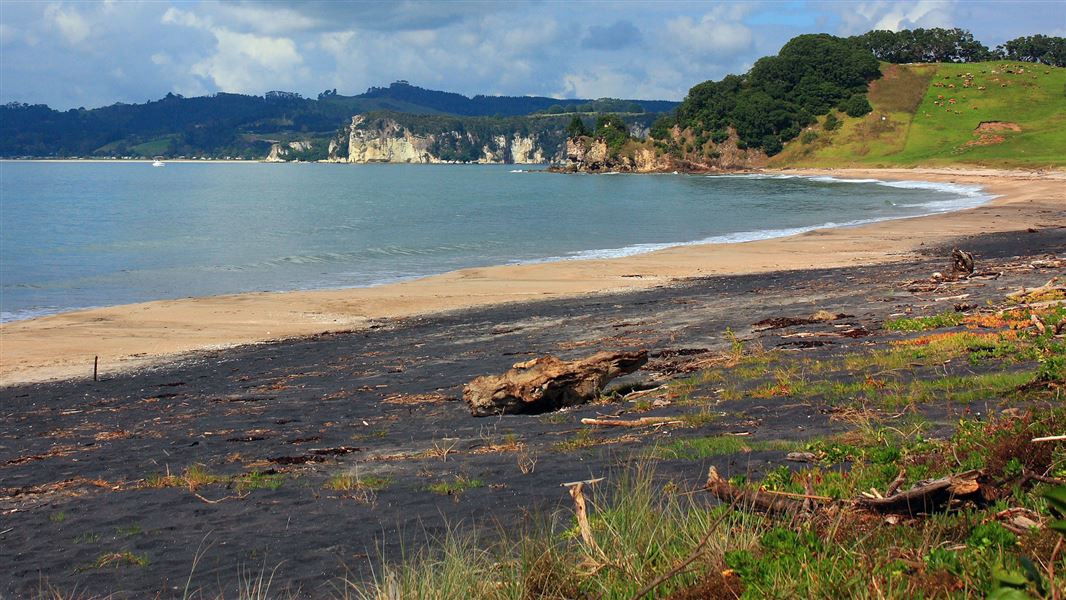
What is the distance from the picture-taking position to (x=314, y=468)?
9.91 m

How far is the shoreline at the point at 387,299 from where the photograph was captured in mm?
20722

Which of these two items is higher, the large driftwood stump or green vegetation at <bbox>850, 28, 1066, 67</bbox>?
green vegetation at <bbox>850, 28, 1066, 67</bbox>

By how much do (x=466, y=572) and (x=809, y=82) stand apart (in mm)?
176997

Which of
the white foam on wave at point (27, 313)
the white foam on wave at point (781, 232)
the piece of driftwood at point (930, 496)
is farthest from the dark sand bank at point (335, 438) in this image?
the white foam on wave at point (781, 232)

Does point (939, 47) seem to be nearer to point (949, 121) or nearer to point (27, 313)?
point (949, 121)

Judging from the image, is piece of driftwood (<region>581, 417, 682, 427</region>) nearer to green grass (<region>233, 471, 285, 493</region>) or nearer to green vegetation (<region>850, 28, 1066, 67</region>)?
green grass (<region>233, 471, 285, 493</region>)

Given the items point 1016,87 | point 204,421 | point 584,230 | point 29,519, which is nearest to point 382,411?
point 204,421

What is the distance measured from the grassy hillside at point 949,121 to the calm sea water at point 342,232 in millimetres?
39089

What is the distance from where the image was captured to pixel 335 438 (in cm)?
1141

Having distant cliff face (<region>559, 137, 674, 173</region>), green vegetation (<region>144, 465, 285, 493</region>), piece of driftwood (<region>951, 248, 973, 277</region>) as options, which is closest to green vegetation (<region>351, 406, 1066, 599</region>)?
green vegetation (<region>144, 465, 285, 493</region>)

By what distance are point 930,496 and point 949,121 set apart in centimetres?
15074

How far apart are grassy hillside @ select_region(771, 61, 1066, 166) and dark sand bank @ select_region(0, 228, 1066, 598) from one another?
105m

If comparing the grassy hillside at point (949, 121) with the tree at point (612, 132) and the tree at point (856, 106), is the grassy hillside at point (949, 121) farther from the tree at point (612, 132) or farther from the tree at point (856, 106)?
the tree at point (612, 132)

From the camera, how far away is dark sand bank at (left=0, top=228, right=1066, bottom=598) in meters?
7.41
